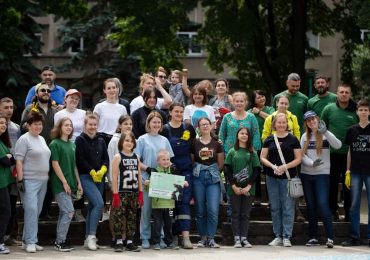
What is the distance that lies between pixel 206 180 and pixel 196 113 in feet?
4.42

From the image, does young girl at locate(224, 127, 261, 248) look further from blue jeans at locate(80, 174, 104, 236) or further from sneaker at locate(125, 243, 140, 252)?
blue jeans at locate(80, 174, 104, 236)

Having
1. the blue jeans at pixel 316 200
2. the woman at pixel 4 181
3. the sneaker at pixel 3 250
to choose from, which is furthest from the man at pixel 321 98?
the sneaker at pixel 3 250

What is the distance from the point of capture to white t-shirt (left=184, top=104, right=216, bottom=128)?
47.3ft

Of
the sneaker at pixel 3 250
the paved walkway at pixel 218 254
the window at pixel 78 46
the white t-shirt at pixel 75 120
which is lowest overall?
the paved walkway at pixel 218 254

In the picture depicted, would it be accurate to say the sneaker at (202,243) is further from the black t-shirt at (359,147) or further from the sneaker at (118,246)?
the black t-shirt at (359,147)

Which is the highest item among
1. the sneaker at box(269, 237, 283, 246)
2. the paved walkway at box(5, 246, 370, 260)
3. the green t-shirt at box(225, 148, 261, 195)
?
the green t-shirt at box(225, 148, 261, 195)

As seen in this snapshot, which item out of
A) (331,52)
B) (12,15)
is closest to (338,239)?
(12,15)

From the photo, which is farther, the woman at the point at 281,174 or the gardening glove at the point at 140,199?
the woman at the point at 281,174

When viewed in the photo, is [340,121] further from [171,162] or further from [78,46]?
[78,46]

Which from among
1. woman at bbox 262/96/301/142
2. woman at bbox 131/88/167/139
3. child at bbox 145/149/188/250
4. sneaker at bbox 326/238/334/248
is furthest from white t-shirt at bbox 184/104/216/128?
sneaker at bbox 326/238/334/248

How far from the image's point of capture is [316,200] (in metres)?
13.9

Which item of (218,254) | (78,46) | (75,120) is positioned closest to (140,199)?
(218,254)

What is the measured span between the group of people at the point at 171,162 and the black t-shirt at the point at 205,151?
0.02m

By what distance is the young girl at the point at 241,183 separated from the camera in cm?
1360
